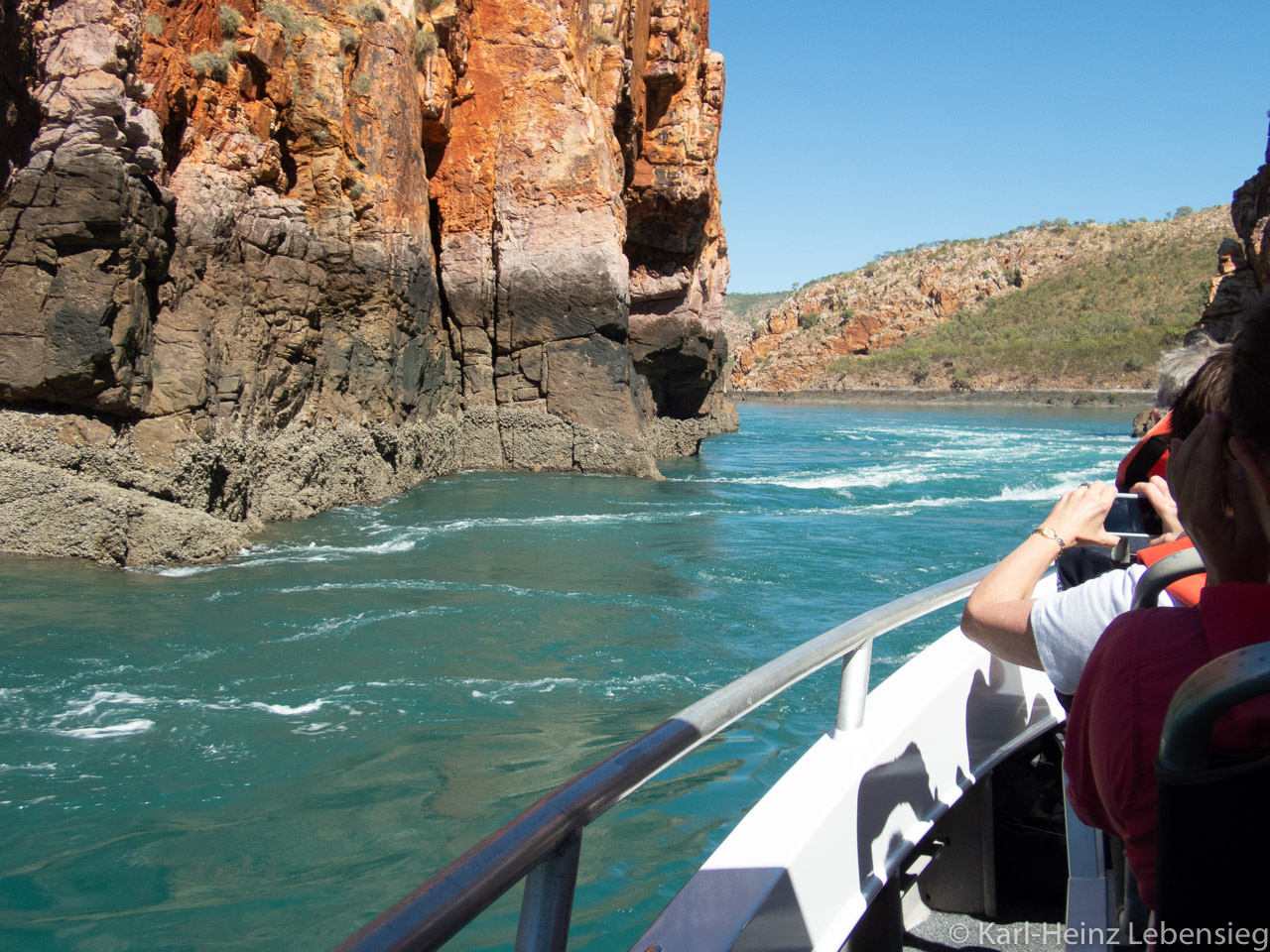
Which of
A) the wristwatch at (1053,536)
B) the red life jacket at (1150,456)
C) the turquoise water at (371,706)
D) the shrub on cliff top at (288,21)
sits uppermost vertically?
the shrub on cliff top at (288,21)

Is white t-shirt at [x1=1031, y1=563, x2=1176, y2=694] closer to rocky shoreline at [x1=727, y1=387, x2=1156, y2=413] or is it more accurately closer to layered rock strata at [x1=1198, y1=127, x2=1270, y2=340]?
layered rock strata at [x1=1198, y1=127, x2=1270, y2=340]

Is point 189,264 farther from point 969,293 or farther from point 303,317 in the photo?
point 969,293

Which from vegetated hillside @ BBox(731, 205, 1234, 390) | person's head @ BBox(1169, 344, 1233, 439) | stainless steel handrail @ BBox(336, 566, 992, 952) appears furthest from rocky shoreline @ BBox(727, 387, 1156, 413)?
stainless steel handrail @ BBox(336, 566, 992, 952)

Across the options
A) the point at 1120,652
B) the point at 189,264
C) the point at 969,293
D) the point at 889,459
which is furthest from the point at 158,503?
the point at 969,293

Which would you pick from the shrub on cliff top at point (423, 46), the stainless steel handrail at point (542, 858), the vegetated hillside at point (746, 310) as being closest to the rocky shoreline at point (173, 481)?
the shrub on cliff top at point (423, 46)

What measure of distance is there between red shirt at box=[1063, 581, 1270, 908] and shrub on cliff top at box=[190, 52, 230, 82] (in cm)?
1117

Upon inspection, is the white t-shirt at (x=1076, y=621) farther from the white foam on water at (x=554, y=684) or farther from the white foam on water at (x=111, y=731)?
the white foam on water at (x=111, y=731)

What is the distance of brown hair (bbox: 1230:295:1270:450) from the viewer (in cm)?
91

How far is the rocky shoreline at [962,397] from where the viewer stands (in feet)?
197

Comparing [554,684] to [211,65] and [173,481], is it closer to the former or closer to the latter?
[173,481]

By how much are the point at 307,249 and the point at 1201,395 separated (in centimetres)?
1130

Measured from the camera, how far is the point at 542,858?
3.18ft

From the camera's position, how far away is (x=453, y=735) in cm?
445

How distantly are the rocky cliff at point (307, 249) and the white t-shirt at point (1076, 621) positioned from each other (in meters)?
7.83
